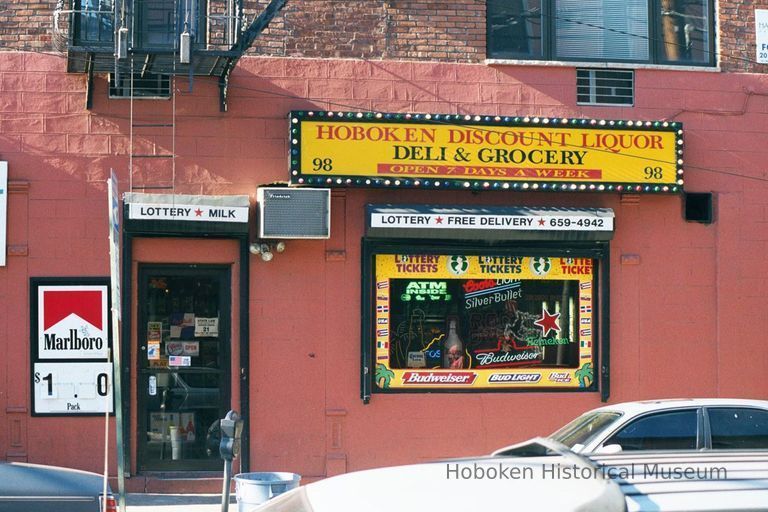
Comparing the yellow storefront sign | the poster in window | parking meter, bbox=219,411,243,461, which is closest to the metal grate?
the yellow storefront sign

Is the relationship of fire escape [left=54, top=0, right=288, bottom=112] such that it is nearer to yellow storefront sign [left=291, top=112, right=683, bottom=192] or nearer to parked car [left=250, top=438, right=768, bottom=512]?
yellow storefront sign [left=291, top=112, right=683, bottom=192]

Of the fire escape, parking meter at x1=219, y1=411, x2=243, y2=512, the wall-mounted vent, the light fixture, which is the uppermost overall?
the fire escape

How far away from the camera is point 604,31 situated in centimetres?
1280

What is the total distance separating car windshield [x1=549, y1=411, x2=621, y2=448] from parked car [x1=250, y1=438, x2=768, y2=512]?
5.22 m

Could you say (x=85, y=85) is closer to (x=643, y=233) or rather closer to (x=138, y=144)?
(x=138, y=144)

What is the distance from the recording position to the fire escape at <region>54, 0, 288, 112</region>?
10.7 m

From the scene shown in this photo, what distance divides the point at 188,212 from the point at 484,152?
3.49m

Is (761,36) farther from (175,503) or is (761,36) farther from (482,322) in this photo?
(175,503)

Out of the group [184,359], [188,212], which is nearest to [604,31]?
[188,212]

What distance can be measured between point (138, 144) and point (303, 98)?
6.42ft

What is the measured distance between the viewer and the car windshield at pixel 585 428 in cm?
905

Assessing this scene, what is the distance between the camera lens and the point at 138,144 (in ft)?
38.8

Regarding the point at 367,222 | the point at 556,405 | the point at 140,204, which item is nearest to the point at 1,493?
the point at 140,204

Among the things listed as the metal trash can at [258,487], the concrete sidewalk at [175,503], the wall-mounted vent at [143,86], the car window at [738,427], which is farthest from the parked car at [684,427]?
the wall-mounted vent at [143,86]
